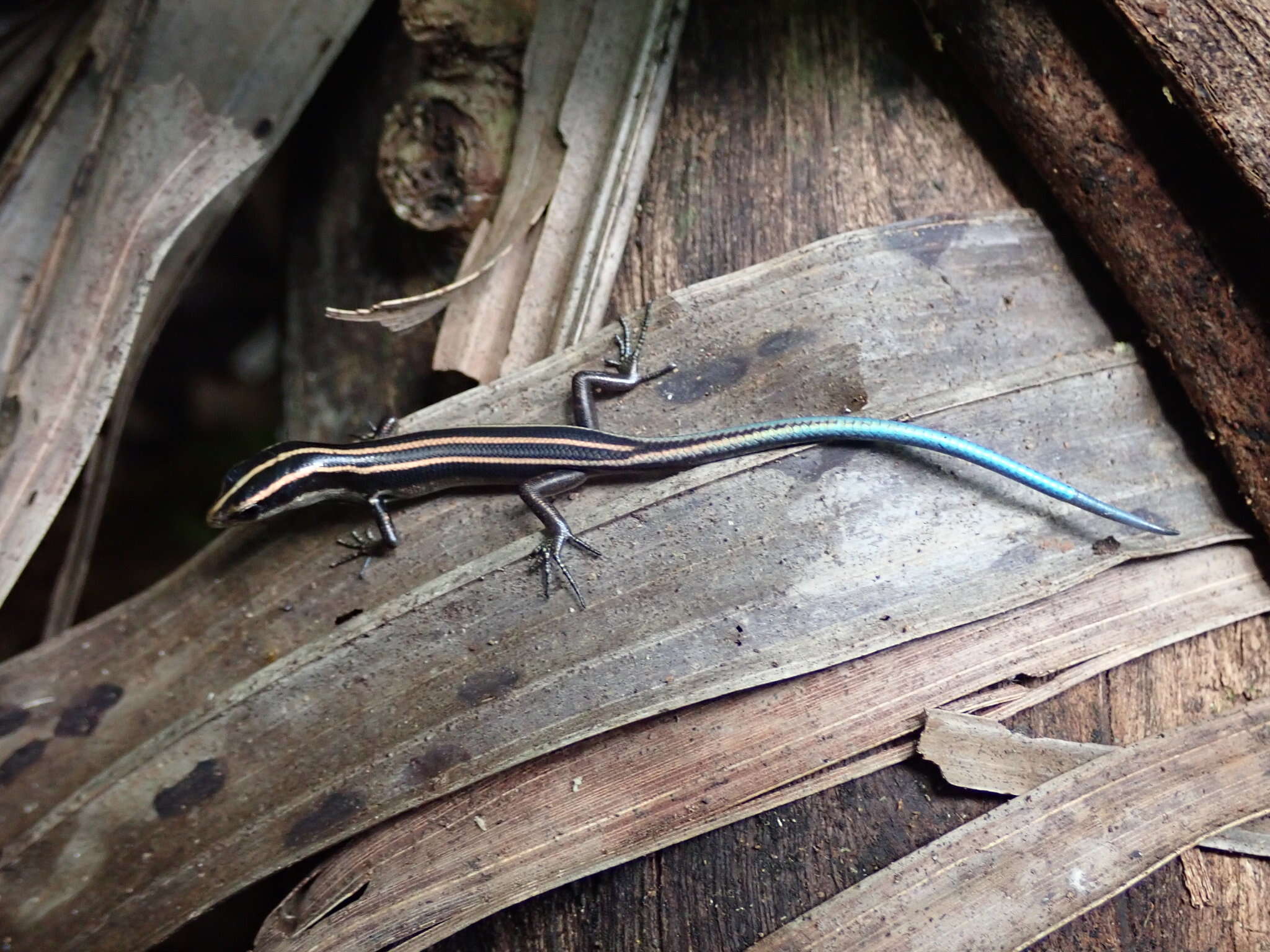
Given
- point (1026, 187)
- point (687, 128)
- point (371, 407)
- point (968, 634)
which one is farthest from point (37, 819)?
point (1026, 187)

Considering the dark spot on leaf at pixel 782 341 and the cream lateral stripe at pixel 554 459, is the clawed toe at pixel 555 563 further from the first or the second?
the dark spot on leaf at pixel 782 341

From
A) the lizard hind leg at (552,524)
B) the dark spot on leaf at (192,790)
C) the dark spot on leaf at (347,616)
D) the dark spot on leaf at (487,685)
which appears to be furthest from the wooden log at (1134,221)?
the dark spot on leaf at (192,790)

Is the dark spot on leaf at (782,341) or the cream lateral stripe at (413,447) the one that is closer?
the dark spot on leaf at (782,341)

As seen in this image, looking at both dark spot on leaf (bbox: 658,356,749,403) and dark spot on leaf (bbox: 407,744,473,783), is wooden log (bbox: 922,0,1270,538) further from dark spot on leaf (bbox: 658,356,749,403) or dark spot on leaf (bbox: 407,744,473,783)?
dark spot on leaf (bbox: 407,744,473,783)

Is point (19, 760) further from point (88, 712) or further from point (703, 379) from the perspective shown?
point (703, 379)

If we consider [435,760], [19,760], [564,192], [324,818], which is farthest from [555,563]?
[19,760]

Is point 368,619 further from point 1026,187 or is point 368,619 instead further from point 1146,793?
point 1026,187

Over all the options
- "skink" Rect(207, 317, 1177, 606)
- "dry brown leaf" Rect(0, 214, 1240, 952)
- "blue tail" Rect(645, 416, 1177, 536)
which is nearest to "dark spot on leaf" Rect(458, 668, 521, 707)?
"dry brown leaf" Rect(0, 214, 1240, 952)
